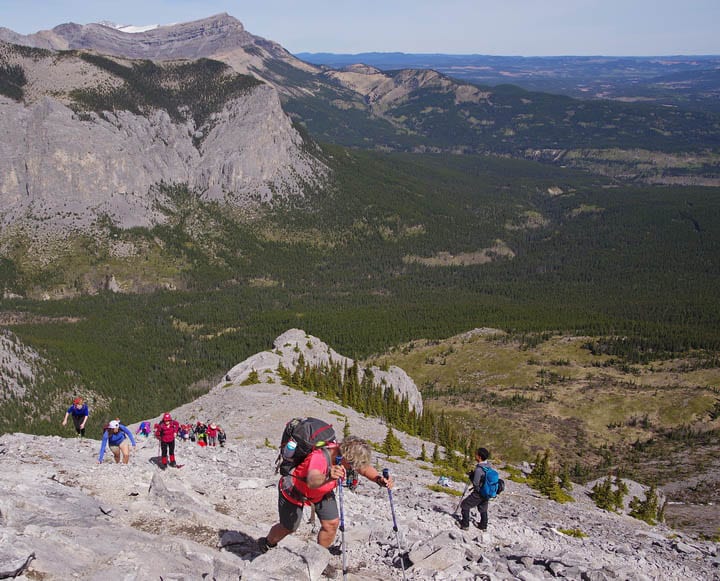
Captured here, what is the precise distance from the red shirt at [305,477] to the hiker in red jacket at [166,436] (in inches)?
521

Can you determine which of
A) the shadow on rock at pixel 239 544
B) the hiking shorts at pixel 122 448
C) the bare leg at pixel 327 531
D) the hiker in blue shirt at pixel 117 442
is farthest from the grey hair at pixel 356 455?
the hiking shorts at pixel 122 448

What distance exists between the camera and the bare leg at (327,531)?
17.1 m

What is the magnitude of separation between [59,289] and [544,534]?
19993 cm

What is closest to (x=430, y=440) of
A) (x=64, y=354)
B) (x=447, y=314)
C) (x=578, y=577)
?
(x=578, y=577)

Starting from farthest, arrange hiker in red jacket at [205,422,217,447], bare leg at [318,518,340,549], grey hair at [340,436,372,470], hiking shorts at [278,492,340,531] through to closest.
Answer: hiker in red jacket at [205,422,217,447] < bare leg at [318,518,340,549] < hiking shorts at [278,492,340,531] < grey hair at [340,436,372,470]

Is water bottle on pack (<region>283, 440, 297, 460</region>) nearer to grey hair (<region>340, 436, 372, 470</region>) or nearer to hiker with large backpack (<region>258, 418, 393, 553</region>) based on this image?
hiker with large backpack (<region>258, 418, 393, 553</region>)

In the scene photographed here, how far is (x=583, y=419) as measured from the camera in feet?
324

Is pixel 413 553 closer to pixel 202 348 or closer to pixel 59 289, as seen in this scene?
pixel 202 348

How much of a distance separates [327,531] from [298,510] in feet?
3.55

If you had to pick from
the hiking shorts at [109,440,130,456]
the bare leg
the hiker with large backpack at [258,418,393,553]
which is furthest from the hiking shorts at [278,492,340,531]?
the hiking shorts at [109,440,130,456]

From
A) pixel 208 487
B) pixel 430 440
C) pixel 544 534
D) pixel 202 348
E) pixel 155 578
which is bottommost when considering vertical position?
pixel 202 348

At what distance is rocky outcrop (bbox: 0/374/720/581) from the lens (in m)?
16.1

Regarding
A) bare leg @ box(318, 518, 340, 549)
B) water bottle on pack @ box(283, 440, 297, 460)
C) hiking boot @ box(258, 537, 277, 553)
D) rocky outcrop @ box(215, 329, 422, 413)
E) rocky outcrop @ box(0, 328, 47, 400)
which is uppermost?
water bottle on pack @ box(283, 440, 297, 460)

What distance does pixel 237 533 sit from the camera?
2016 centimetres
